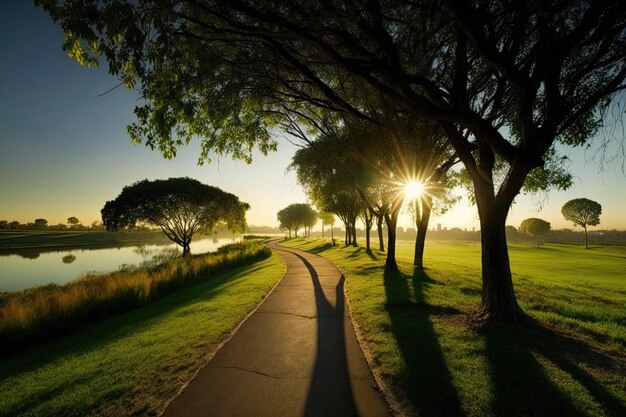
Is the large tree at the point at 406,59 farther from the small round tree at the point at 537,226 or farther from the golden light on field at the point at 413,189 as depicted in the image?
the small round tree at the point at 537,226

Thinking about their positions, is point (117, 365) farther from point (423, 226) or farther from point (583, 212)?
point (583, 212)

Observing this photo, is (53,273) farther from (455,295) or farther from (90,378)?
(455,295)

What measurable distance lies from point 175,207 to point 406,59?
105 ft

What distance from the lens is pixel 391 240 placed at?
19.3 metres

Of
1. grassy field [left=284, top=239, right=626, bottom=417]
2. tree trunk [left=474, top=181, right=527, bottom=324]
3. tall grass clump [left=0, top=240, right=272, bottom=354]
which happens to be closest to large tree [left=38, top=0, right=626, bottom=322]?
tree trunk [left=474, top=181, right=527, bottom=324]

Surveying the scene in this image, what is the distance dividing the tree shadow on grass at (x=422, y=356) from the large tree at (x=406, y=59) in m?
1.85

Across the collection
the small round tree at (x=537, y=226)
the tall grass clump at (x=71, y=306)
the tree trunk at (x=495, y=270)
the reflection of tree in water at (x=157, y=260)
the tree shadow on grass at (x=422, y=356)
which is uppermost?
the small round tree at (x=537, y=226)

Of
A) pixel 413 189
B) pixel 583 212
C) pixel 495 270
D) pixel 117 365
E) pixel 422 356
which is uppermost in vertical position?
pixel 583 212

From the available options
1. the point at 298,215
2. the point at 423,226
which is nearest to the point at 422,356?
the point at 423,226

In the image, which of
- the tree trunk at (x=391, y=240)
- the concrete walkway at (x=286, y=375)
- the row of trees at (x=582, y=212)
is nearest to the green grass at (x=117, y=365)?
the concrete walkway at (x=286, y=375)

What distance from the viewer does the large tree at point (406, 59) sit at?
5082 mm

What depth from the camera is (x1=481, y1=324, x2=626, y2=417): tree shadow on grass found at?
158 inches

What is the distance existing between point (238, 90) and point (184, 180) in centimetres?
2902

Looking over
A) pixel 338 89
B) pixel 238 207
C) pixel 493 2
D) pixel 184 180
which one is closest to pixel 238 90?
pixel 338 89
